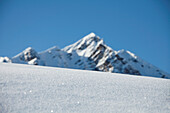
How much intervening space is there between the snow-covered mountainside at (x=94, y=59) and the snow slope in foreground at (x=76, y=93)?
97.2 meters

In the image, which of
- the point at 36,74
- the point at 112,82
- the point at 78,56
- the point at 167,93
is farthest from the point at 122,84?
the point at 78,56

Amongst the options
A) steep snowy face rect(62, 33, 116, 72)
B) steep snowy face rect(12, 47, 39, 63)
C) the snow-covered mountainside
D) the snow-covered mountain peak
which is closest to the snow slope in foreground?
the snow-covered mountainside

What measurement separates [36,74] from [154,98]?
151 centimetres

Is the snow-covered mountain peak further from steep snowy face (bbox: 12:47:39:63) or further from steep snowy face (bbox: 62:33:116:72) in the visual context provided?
steep snowy face (bbox: 12:47:39:63)

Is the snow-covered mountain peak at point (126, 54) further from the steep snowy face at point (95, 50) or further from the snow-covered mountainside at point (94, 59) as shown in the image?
the steep snowy face at point (95, 50)

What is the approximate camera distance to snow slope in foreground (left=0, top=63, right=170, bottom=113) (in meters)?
1.70

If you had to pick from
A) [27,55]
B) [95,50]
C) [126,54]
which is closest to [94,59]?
[95,50]

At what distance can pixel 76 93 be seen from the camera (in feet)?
6.24

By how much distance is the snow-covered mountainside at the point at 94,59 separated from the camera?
10106cm

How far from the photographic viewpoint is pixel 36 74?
2215 millimetres

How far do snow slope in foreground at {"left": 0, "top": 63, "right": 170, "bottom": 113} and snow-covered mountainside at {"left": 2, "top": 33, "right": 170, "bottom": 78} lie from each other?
97.2 meters

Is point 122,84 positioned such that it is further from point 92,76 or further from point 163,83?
point 163,83

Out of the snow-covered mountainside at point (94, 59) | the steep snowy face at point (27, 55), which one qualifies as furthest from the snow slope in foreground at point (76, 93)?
the steep snowy face at point (27, 55)

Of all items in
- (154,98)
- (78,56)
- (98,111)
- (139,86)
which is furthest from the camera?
(78,56)
